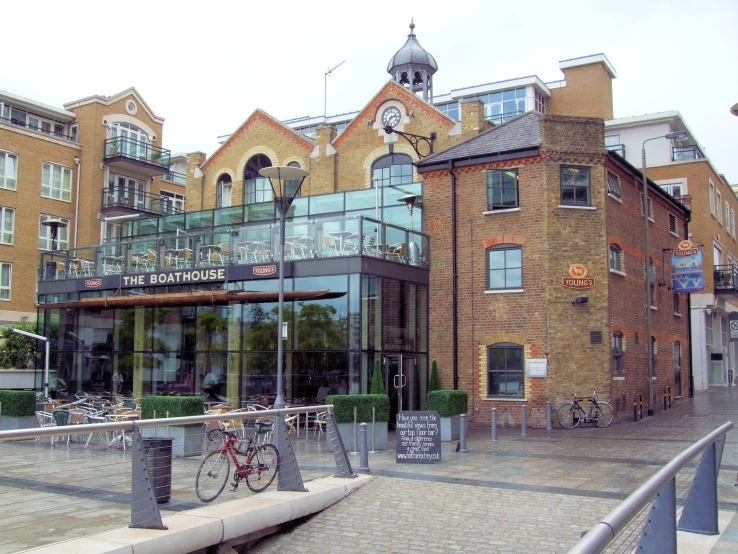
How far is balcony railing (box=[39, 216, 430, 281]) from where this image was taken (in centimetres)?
2020

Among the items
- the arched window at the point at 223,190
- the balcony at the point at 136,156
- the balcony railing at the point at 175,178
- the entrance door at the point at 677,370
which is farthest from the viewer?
the balcony railing at the point at 175,178

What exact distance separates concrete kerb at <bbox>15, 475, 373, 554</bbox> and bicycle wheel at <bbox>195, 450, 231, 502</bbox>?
242mm

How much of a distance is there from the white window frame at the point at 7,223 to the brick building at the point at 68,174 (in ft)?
0.15

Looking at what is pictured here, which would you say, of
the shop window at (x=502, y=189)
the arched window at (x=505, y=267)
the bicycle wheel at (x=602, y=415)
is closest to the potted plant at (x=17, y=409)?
the arched window at (x=505, y=267)

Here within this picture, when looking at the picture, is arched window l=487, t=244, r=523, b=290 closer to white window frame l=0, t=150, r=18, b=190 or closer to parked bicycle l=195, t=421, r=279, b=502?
parked bicycle l=195, t=421, r=279, b=502

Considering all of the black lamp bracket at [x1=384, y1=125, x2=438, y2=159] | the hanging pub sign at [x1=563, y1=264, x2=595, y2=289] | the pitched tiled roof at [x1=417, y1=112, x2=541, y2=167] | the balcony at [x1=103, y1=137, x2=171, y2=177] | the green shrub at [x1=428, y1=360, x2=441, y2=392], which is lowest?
the green shrub at [x1=428, y1=360, x2=441, y2=392]

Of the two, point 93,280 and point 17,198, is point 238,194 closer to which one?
point 93,280

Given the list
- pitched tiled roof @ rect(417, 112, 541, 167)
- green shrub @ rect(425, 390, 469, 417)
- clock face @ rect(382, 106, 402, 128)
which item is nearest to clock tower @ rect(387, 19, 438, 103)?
clock face @ rect(382, 106, 402, 128)

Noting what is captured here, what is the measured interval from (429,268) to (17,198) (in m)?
23.3

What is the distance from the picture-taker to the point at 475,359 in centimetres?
2216

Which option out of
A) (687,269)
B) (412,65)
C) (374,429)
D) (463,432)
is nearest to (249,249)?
(374,429)

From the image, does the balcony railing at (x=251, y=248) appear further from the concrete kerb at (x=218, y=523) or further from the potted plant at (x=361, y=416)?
the concrete kerb at (x=218, y=523)

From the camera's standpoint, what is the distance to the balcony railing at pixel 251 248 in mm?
20203

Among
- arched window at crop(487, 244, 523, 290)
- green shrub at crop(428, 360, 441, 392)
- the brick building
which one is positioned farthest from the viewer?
the brick building
